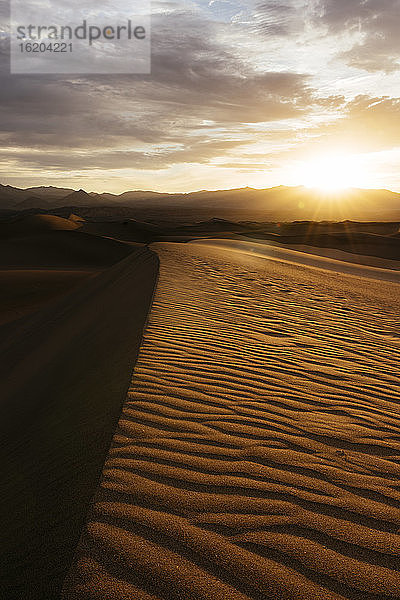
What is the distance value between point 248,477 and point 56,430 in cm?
186

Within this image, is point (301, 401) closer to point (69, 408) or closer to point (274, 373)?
point (274, 373)

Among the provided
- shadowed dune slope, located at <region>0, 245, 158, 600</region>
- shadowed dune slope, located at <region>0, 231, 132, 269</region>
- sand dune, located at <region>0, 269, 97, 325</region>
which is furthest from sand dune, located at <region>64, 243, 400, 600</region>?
shadowed dune slope, located at <region>0, 231, 132, 269</region>

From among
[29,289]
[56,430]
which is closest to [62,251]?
[29,289]

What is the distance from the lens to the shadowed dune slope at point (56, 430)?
6.81 feet

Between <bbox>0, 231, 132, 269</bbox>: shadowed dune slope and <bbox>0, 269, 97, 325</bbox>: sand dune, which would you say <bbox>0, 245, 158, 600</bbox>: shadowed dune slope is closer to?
<bbox>0, 269, 97, 325</bbox>: sand dune

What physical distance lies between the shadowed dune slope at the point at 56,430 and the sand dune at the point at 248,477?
178 millimetres

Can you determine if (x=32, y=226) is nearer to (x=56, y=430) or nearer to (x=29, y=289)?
(x=29, y=289)

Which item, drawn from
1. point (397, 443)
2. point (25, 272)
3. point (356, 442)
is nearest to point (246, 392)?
point (356, 442)

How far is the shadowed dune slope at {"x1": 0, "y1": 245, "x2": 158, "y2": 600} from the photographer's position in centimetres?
207

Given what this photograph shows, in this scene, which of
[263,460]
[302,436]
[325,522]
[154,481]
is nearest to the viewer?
[325,522]

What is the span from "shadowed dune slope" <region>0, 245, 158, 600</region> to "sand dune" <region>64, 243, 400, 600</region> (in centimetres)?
18

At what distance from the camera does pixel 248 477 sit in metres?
2.54

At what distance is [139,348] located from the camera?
473cm

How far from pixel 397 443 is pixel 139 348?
275 centimetres
